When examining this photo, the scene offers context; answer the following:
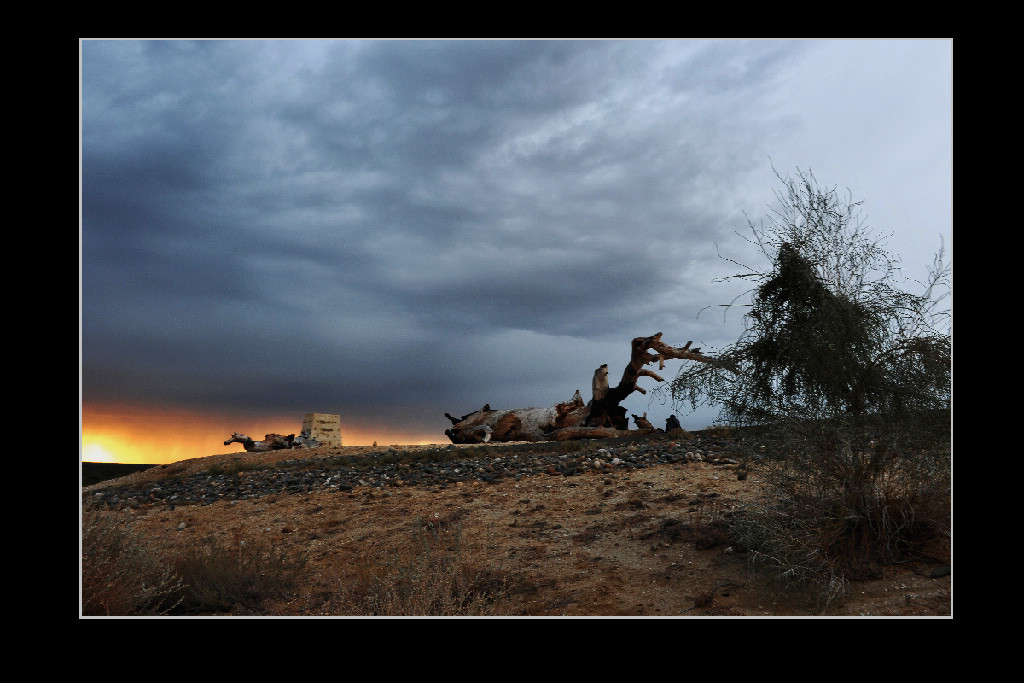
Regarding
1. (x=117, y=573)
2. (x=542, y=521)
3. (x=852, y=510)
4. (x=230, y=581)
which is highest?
(x=852, y=510)

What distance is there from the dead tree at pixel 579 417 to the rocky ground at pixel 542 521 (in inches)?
116

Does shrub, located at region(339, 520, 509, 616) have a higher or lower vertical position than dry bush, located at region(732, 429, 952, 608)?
lower

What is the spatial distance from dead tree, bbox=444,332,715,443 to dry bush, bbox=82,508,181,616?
1132cm

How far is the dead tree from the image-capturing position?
50.4 ft

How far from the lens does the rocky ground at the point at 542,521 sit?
4875mm

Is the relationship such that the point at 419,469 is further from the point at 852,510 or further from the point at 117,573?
the point at 852,510

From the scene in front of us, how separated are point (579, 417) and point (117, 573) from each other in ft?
47.2

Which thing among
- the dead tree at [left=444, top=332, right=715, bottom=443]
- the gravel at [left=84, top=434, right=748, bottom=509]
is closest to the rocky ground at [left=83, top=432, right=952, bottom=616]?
the gravel at [left=84, top=434, right=748, bottom=509]

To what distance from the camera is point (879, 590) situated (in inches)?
179

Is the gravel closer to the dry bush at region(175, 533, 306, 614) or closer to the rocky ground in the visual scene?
the rocky ground

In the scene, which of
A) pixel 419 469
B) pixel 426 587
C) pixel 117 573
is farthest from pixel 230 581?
pixel 419 469

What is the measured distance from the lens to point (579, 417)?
18.1 meters

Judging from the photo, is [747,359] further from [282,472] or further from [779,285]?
[282,472]

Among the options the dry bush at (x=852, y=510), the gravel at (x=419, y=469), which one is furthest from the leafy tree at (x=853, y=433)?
the gravel at (x=419, y=469)
